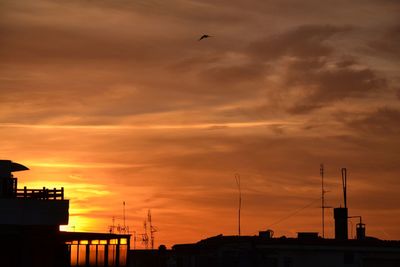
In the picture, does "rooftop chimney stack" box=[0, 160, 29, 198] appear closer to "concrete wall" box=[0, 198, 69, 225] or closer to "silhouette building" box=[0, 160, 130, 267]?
"silhouette building" box=[0, 160, 130, 267]

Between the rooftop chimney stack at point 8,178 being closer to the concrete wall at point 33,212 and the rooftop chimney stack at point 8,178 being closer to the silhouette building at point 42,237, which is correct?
the silhouette building at point 42,237

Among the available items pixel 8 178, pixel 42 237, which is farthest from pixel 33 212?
pixel 8 178

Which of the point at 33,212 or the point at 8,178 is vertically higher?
the point at 8,178

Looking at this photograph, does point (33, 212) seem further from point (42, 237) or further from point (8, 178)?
point (8, 178)

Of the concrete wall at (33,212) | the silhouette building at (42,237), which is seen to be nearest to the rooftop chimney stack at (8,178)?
the silhouette building at (42,237)

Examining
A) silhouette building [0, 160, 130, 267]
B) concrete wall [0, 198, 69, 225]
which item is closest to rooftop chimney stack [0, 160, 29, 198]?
silhouette building [0, 160, 130, 267]

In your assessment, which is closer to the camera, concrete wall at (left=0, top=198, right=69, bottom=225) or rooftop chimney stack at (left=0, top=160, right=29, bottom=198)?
concrete wall at (left=0, top=198, right=69, bottom=225)

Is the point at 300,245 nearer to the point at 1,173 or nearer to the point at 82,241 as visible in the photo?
the point at 82,241

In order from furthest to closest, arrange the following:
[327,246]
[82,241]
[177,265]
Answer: [177,265]
[327,246]
[82,241]

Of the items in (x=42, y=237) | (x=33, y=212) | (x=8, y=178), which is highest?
(x=8, y=178)

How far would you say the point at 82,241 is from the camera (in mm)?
72938

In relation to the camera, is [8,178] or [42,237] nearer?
[42,237]

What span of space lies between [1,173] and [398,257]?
3474cm

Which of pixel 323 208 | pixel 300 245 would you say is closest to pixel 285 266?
pixel 300 245
